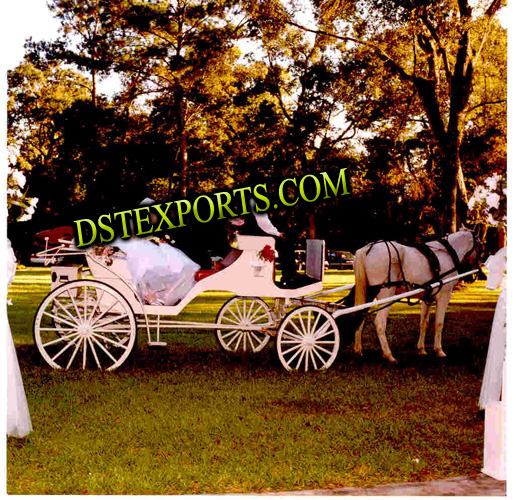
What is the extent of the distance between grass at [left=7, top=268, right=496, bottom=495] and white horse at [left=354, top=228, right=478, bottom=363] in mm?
531

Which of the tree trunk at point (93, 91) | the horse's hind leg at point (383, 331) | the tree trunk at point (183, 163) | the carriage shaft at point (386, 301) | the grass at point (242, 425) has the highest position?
the tree trunk at point (93, 91)

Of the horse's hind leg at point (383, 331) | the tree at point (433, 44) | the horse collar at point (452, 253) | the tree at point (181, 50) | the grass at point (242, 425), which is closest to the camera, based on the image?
the grass at point (242, 425)

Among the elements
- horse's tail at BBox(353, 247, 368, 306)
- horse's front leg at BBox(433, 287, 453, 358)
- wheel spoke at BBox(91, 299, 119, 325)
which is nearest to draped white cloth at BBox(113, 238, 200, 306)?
wheel spoke at BBox(91, 299, 119, 325)

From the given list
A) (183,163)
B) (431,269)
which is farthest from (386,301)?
(183,163)

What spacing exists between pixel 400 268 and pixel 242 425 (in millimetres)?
3752

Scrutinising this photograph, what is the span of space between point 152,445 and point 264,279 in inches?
116

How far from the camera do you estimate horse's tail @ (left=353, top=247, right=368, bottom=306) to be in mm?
8531

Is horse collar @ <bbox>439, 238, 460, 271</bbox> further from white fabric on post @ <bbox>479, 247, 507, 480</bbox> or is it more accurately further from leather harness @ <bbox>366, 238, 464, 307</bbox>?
white fabric on post @ <bbox>479, 247, 507, 480</bbox>

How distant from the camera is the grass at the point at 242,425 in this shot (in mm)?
4465

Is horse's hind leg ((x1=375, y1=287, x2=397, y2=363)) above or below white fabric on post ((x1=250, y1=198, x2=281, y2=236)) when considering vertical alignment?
below

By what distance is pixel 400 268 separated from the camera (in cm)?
873

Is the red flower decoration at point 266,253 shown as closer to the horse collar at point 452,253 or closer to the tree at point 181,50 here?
the horse collar at point 452,253

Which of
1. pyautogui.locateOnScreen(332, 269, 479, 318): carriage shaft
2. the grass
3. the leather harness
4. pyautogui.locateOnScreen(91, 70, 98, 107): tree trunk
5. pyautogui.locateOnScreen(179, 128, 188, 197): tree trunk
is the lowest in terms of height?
the grass

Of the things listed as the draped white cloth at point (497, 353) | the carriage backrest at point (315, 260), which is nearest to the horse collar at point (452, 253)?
the carriage backrest at point (315, 260)
